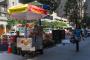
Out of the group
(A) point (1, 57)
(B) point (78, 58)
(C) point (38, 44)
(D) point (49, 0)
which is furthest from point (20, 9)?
(A) point (1, 57)

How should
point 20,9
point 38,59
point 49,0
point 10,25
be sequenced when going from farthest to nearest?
point 10,25, point 49,0, point 20,9, point 38,59

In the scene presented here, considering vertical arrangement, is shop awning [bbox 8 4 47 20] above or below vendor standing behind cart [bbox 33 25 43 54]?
above

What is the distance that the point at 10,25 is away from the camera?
6116 cm

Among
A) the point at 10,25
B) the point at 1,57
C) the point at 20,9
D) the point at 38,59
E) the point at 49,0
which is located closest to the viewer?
the point at 1,57

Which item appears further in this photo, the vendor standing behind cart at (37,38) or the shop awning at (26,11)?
the vendor standing behind cart at (37,38)

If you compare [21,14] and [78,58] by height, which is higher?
[21,14]

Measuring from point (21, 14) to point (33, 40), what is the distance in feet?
5.90

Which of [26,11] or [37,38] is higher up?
[26,11]

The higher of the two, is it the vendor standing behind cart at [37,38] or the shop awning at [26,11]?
the shop awning at [26,11]

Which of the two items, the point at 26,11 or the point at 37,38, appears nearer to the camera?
the point at 26,11

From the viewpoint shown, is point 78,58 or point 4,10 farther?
point 4,10

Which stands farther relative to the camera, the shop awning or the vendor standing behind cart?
the vendor standing behind cart

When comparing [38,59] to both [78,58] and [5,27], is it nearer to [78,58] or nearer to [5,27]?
[78,58]

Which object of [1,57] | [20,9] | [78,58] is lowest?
[78,58]
